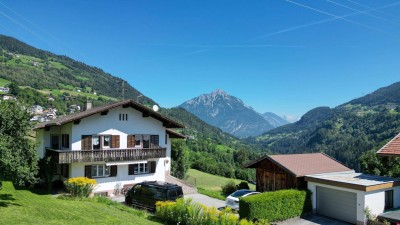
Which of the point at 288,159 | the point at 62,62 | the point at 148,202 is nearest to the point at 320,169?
the point at 288,159

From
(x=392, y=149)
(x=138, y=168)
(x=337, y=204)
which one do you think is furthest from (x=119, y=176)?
(x=392, y=149)

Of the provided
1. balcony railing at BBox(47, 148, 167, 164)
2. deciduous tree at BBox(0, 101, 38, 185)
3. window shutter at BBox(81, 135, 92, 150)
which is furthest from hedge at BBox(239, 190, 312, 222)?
window shutter at BBox(81, 135, 92, 150)

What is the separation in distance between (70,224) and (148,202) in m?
9.11

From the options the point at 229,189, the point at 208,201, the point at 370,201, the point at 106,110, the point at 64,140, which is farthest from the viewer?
the point at 229,189

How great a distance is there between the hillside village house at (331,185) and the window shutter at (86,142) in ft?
45.5

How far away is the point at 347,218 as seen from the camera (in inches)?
887

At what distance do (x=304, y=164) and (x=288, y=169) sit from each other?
2901 millimetres

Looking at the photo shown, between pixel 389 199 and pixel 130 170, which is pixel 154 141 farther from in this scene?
pixel 389 199

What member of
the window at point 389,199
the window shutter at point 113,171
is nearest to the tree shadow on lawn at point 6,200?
the window shutter at point 113,171

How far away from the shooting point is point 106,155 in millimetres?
29172

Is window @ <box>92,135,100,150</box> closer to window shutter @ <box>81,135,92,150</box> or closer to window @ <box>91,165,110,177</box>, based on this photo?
window shutter @ <box>81,135,92,150</box>

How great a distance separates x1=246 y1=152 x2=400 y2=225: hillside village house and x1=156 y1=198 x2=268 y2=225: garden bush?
23.9 ft

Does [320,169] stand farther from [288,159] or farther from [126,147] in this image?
[126,147]

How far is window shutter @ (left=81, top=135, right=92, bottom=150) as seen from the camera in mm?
28766
